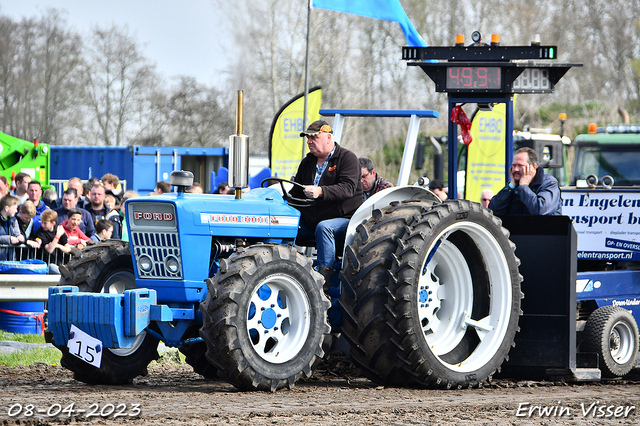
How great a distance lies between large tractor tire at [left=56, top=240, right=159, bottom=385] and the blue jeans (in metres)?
1.41

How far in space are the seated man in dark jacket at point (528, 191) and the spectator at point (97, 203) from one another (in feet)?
19.6

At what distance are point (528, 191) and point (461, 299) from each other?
3.44 ft

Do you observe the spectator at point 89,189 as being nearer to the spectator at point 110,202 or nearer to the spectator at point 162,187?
the spectator at point 110,202

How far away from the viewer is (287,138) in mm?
14727

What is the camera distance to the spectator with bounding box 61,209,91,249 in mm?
10773

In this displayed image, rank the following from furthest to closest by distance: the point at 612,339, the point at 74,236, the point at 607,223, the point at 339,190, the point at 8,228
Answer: the point at 74,236, the point at 8,228, the point at 607,223, the point at 612,339, the point at 339,190

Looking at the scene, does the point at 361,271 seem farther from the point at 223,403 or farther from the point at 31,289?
the point at 31,289

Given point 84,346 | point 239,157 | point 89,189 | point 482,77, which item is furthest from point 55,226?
point 482,77

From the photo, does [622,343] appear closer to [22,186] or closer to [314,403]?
[314,403]

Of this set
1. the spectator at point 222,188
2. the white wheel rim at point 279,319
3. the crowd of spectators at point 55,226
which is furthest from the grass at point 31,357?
the spectator at point 222,188

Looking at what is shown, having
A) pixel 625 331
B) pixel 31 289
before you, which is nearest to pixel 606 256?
pixel 625 331

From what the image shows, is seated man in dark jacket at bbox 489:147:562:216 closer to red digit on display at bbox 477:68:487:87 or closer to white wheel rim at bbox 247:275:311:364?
red digit on display at bbox 477:68:487:87

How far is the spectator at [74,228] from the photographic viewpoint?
35.3ft

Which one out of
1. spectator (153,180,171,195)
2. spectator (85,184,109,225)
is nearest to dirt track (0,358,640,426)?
spectator (85,184,109,225)
